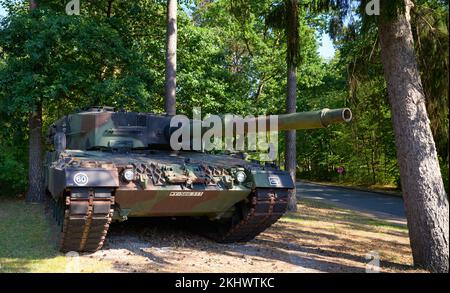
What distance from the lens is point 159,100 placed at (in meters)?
16.6

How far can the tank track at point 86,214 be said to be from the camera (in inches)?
257

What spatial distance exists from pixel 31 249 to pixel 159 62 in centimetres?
950

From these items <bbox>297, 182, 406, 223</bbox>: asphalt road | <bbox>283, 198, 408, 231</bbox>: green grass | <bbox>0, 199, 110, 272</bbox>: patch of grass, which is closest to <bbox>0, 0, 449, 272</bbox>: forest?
A: <bbox>0, 199, 110, 272</bbox>: patch of grass

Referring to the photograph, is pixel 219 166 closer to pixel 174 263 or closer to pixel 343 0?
pixel 174 263

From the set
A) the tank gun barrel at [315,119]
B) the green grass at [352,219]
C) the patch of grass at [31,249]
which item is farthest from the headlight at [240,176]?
the green grass at [352,219]

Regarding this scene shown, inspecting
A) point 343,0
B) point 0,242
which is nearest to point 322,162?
point 343,0

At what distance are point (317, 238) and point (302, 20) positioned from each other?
12.1 m

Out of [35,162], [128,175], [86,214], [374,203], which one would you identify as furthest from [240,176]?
[374,203]

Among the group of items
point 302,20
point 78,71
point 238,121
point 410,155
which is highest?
point 302,20

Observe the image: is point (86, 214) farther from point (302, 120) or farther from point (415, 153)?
point (415, 153)

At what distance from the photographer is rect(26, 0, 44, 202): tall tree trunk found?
14.3 meters

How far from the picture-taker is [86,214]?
6.60m

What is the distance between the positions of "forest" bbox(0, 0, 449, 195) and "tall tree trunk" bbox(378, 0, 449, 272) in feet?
1.96

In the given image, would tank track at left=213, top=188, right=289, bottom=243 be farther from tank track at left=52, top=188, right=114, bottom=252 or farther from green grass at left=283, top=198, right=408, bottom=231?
green grass at left=283, top=198, right=408, bottom=231
